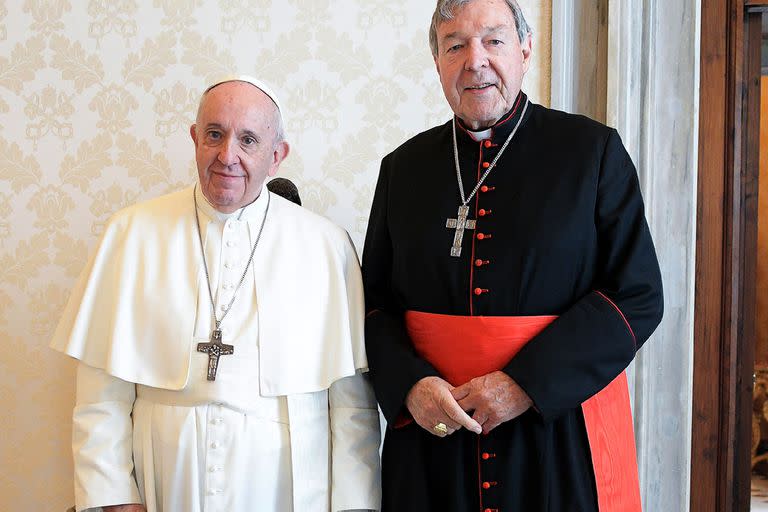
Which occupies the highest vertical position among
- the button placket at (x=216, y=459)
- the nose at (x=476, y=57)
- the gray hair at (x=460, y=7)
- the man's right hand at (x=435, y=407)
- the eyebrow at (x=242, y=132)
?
the gray hair at (x=460, y=7)

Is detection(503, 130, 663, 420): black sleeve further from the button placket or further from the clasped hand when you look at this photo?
the button placket

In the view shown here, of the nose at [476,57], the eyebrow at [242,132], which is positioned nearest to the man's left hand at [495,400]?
the nose at [476,57]

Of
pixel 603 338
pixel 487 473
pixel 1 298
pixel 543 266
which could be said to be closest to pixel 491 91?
pixel 543 266

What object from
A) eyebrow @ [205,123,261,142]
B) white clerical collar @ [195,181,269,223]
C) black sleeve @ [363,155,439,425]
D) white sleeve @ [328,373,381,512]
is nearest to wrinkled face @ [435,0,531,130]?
black sleeve @ [363,155,439,425]

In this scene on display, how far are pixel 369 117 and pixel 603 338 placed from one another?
1.39 m

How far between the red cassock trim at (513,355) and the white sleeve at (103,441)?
827 mm

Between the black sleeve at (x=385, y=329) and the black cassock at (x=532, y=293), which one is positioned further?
the black sleeve at (x=385, y=329)

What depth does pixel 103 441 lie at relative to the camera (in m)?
2.15

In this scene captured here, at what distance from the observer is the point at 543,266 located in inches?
79.1

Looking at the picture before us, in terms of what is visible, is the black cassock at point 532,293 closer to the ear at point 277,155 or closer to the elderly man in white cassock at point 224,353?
the elderly man in white cassock at point 224,353

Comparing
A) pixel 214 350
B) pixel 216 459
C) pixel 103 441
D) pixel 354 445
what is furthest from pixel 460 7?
pixel 103 441

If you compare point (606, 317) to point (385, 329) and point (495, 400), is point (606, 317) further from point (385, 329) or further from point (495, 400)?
point (385, 329)

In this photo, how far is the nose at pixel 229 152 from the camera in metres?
2.09

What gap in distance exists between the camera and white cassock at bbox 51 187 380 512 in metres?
2.11
